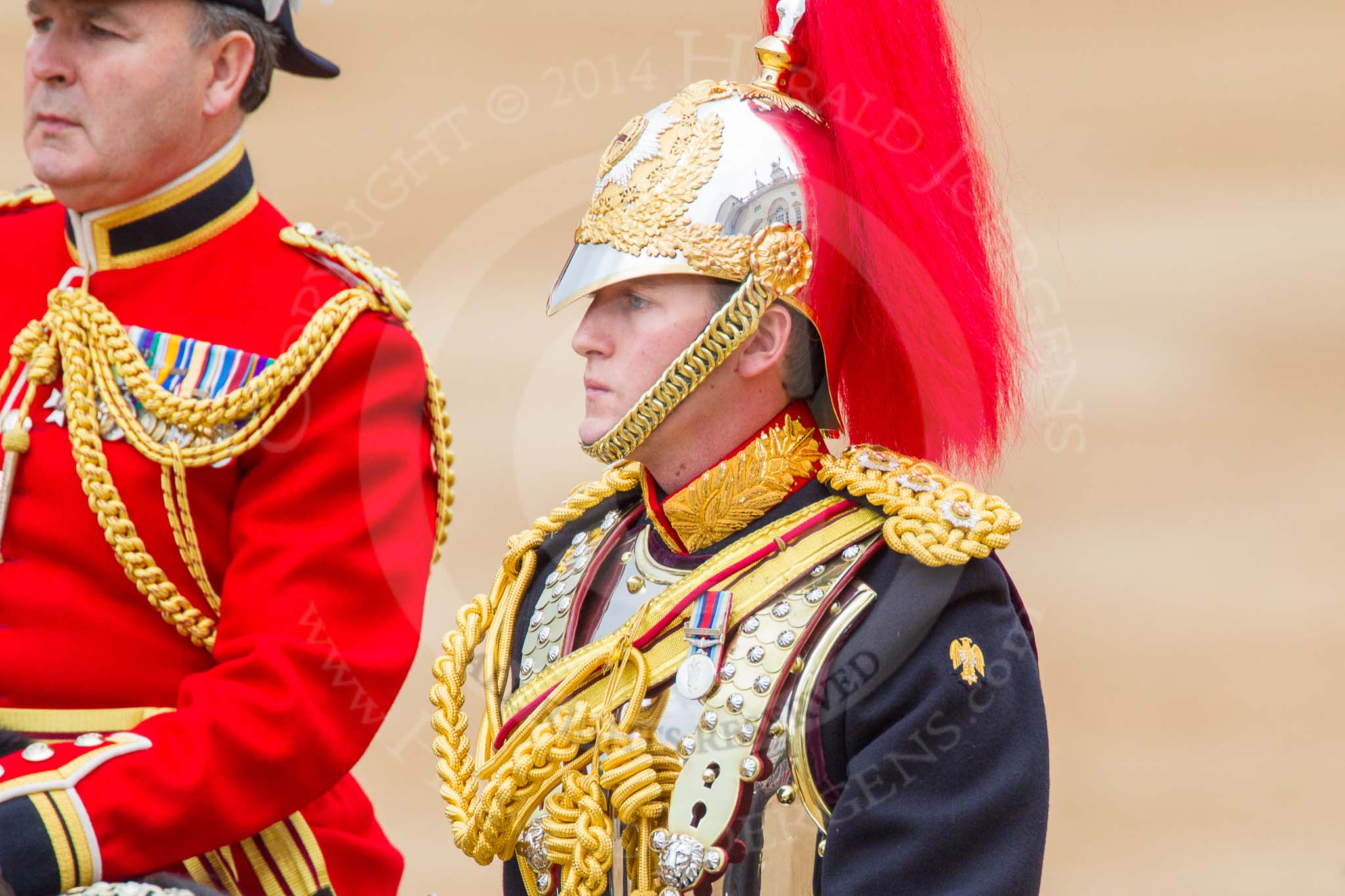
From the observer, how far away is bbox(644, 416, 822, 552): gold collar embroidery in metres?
1.96

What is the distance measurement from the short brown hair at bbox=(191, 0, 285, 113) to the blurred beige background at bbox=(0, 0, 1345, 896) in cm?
163

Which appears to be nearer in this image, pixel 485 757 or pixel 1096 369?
pixel 485 757

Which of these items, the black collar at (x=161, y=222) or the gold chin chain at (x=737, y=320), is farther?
the black collar at (x=161, y=222)

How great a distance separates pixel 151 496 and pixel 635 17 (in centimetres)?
221

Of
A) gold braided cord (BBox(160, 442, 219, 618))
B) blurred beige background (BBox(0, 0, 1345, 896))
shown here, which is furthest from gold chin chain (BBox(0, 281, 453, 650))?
blurred beige background (BBox(0, 0, 1345, 896))

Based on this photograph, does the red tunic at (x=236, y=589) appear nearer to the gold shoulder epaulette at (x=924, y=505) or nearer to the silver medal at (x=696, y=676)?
the silver medal at (x=696, y=676)

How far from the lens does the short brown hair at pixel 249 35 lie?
2.06 metres

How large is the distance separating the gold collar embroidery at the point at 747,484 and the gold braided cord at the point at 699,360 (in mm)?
96

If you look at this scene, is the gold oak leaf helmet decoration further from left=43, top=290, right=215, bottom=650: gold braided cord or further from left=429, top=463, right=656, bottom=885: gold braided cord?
left=43, top=290, right=215, bottom=650: gold braided cord

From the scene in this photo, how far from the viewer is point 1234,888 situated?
3.72 m

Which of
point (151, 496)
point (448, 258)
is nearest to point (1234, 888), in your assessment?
point (448, 258)

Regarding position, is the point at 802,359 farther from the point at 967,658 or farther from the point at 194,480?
the point at 194,480

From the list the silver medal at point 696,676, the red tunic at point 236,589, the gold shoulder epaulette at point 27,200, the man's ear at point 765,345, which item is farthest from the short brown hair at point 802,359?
the gold shoulder epaulette at point 27,200

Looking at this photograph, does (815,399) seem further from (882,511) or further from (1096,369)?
(1096,369)
